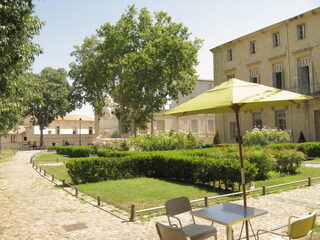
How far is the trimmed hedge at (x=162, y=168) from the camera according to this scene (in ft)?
31.2

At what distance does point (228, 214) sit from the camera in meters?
4.20

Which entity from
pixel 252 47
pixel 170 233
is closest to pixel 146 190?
pixel 170 233

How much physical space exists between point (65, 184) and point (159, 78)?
982 inches

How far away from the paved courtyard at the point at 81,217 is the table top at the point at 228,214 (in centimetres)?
120

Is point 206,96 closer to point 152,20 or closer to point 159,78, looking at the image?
point 159,78

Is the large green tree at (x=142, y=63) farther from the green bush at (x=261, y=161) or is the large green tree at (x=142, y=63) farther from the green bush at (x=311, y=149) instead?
the green bush at (x=261, y=161)

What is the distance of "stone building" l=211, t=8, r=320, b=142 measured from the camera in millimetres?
25406

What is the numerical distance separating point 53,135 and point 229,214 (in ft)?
188

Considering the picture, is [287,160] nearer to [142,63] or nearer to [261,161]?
[261,161]

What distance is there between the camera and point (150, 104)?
121 feet

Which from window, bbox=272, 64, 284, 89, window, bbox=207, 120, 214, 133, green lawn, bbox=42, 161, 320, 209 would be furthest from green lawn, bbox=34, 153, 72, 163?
window, bbox=207, 120, 214, 133

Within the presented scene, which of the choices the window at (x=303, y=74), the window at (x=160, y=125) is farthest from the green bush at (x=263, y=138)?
the window at (x=160, y=125)

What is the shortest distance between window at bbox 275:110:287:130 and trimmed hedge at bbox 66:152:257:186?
59.8ft

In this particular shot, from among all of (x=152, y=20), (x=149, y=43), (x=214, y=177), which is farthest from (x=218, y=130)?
(x=214, y=177)
